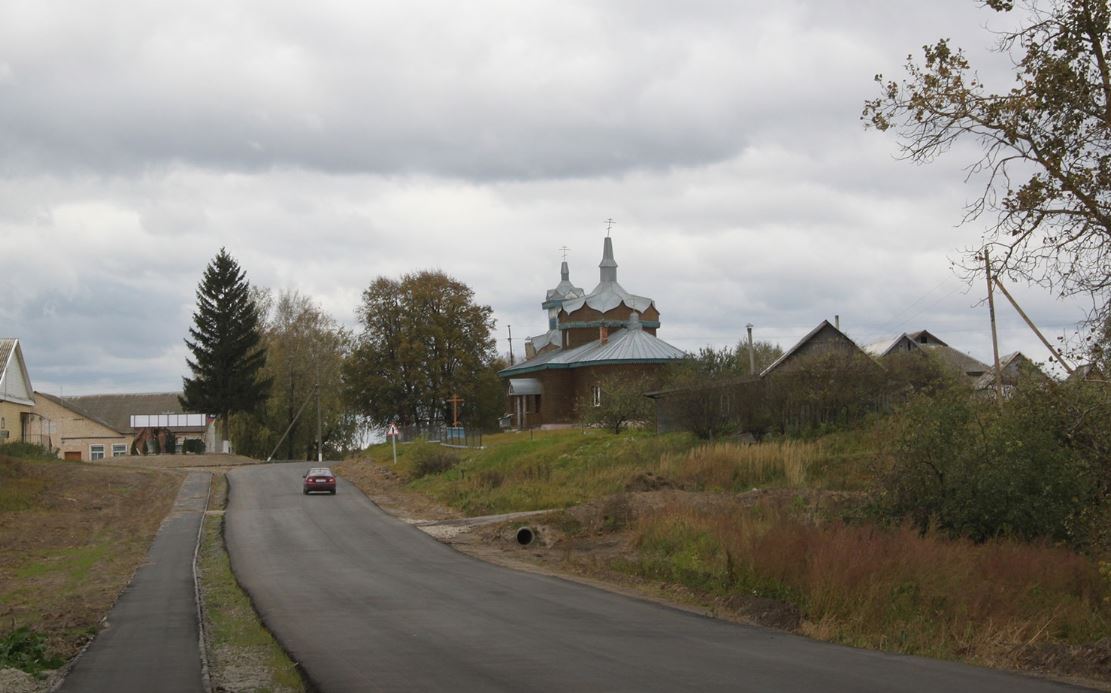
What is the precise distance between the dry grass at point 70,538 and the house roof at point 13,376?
49.9 ft

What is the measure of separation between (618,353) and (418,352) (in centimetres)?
1845

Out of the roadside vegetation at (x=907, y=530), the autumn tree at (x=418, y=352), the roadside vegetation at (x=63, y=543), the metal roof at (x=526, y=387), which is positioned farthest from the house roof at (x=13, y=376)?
the roadside vegetation at (x=907, y=530)

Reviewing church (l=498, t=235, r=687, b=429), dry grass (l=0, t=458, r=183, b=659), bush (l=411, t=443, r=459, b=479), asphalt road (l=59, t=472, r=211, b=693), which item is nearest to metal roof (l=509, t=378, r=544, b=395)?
church (l=498, t=235, r=687, b=429)

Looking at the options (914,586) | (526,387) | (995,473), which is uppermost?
(526,387)

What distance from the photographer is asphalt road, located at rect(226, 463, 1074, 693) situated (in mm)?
12766

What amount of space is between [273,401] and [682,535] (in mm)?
70206

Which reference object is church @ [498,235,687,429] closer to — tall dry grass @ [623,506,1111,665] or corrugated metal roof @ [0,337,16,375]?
corrugated metal roof @ [0,337,16,375]

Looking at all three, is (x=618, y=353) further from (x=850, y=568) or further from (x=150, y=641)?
(x=150, y=641)

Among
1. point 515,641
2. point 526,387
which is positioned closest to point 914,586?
point 515,641

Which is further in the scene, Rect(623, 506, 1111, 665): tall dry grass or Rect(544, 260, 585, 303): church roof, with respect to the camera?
Rect(544, 260, 585, 303): church roof

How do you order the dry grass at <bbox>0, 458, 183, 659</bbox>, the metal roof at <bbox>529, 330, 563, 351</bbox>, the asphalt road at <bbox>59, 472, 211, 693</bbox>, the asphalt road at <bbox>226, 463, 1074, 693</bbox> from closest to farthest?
the asphalt road at <bbox>226, 463, 1074, 693</bbox> < the asphalt road at <bbox>59, 472, 211, 693</bbox> < the dry grass at <bbox>0, 458, 183, 659</bbox> < the metal roof at <bbox>529, 330, 563, 351</bbox>

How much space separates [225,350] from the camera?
84.9 metres

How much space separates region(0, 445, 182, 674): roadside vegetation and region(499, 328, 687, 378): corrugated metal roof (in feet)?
93.8

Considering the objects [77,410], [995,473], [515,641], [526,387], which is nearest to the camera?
[515,641]
